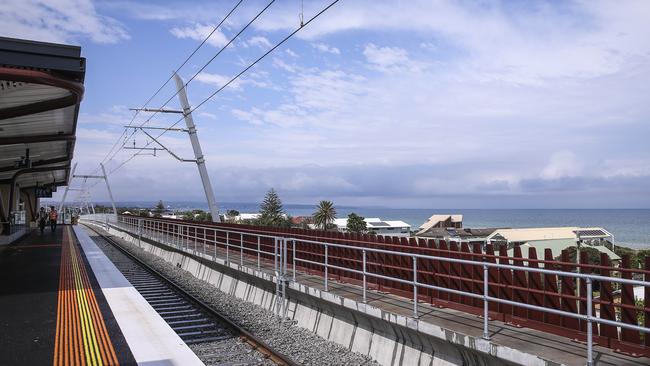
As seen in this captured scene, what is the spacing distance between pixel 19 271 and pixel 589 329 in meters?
17.6

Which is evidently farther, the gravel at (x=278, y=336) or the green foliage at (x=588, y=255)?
the gravel at (x=278, y=336)

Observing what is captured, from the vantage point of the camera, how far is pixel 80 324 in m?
9.41

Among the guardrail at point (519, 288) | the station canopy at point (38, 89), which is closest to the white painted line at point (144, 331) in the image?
the guardrail at point (519, 288)

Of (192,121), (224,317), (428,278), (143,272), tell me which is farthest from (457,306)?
(192,121)

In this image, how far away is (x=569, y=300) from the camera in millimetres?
5945

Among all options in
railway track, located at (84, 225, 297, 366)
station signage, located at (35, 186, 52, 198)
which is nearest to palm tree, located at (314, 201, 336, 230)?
station signage, located at (35, 186, 52, 198)

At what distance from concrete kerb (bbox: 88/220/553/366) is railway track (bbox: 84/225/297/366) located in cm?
120

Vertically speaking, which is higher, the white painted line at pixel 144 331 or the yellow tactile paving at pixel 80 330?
the yellow tactile paving at pixel 80 330

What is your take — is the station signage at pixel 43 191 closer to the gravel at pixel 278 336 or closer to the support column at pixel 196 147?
the support column at pixel 196 147

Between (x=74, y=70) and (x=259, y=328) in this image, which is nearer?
(x=259, y=328)

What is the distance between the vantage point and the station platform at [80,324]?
296 inches

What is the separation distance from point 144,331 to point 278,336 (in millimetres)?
2388

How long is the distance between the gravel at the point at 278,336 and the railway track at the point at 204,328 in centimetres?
26

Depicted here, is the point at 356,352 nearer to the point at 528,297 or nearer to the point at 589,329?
the point at 528,297
